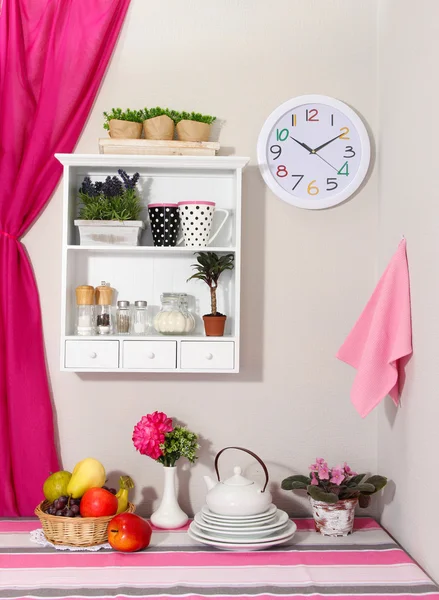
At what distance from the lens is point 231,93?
2.33 meters

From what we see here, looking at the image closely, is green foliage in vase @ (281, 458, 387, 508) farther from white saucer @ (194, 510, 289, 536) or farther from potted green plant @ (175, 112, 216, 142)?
potted green plant @ (175, 112, 216, 142)

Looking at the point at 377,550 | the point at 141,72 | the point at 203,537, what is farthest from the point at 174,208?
the point at 377,550

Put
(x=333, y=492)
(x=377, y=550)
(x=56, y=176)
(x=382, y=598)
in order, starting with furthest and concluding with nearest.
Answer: (x=56, y=176)
(x=333, y=492)
(x=377, y=550)
(x=382, y=598)

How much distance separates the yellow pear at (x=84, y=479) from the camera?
81.0 inches

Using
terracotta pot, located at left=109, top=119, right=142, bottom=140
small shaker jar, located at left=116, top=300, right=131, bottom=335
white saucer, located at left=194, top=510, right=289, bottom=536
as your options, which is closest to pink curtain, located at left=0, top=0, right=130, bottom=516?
terracotta pot, located at left=109, top=119, right=142, bottom=140

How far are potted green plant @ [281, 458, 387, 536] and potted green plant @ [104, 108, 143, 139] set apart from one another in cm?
114

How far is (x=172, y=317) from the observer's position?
217cm

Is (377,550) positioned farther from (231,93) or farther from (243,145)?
(231,93)

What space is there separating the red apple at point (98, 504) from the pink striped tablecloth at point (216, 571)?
0.10 metres

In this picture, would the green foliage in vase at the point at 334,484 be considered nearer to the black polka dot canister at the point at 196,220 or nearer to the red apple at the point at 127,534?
the red apple at the point at 127,534

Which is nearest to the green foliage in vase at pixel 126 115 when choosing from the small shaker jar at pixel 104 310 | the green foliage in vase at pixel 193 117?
the green foliage in vase at pixel 193 117

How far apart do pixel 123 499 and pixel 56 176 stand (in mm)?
1016

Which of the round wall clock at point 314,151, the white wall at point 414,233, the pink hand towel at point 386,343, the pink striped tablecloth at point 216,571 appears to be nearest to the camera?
the pink striped tablecloth at point 216,571

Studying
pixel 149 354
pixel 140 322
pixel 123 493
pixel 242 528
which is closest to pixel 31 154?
pixel 140 322
